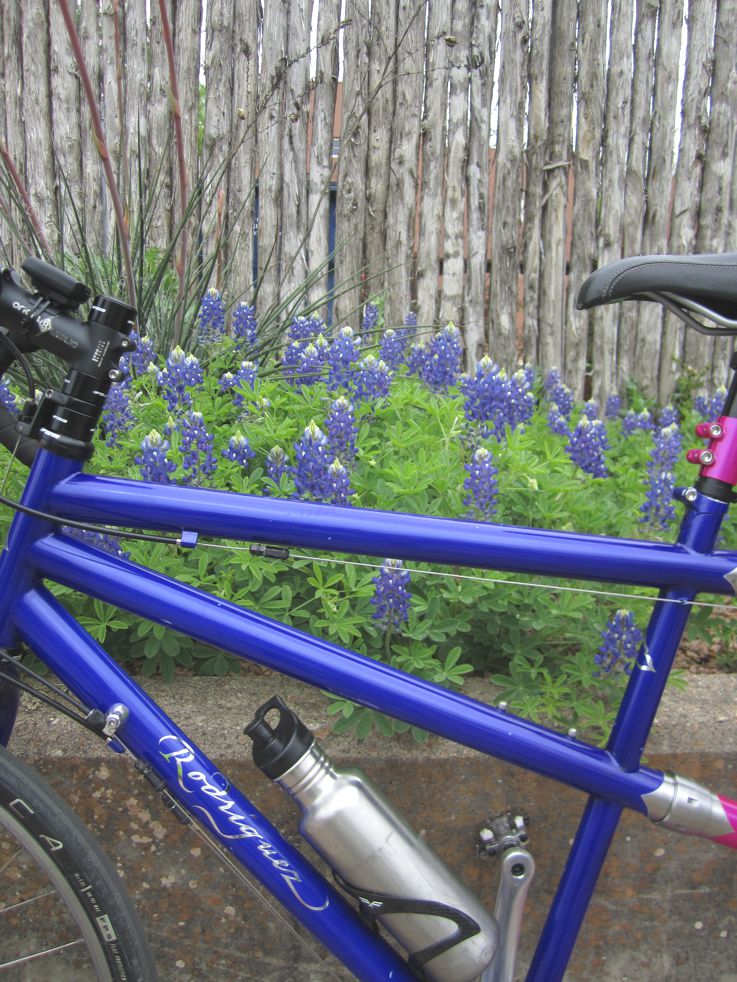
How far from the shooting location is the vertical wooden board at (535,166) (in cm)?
362

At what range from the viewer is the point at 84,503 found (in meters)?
A: 1.08

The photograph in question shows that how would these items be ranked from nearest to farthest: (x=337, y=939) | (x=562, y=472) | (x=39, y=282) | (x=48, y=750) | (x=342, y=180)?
(x=39, y=282) < (x=337, y=939) < (x=48, y=750) < (x=562, y=472) < (x=342, y=180)

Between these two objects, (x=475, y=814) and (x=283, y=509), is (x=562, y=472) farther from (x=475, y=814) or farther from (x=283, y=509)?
(x=283, y=509)

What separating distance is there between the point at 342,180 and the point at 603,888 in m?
3.10

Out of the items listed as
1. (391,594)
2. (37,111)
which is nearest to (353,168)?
(37,111)

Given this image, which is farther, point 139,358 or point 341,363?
point 139,358

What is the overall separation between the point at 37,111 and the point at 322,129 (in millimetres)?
1280

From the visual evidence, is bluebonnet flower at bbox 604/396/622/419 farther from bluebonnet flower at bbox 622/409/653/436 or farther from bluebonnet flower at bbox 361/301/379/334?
bluebonnet flower at bbox 361/301/379/334

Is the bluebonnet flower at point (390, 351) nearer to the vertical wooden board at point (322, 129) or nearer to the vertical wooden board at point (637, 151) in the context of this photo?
the vertical wooden board at point (322, 129)

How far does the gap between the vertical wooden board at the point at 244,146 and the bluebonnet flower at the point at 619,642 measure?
101 inches

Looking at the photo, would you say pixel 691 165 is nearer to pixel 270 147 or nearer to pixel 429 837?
pixel 270 147

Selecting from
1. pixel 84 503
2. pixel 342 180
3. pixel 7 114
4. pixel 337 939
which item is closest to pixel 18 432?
pixel 84 503

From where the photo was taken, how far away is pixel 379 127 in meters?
3.65

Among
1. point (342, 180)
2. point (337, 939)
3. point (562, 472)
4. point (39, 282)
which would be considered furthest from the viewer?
point (342, 180)
